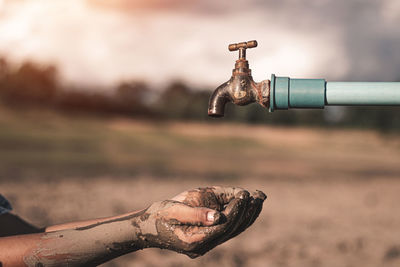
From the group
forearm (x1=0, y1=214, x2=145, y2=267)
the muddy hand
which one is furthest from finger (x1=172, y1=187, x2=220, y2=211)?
forearm (x1=0, y1=214, x2=145, y2=267)

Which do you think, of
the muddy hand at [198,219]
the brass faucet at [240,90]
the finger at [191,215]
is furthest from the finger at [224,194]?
the brass faucet at [240,90]

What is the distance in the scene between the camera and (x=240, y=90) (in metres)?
2.15

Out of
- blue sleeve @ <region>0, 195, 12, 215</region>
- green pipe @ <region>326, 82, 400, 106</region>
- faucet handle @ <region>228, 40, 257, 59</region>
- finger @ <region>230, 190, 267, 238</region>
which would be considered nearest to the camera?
green pipe @ <region>326, 82, 400, 106</region>

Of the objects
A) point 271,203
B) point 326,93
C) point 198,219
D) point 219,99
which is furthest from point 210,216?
point 271,203

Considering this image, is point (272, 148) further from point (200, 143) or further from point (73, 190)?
point (73, 190)

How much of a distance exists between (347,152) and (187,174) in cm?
1427

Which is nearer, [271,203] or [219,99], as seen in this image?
[219,99]

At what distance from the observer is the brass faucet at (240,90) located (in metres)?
2.10

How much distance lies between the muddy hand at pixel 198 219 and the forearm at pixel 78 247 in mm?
92

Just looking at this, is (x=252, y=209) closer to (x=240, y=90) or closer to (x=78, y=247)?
(x=240, y=90)

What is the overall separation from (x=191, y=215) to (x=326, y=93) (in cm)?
82

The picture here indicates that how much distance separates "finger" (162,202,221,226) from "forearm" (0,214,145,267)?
245mm

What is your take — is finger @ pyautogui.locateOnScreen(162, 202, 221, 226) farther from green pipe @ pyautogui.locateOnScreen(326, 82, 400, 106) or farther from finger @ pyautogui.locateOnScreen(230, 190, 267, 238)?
green pipe @ pyautogui.locateOnScreen(326, 82, 400, 106)

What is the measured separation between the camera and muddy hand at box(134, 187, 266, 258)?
192cm
